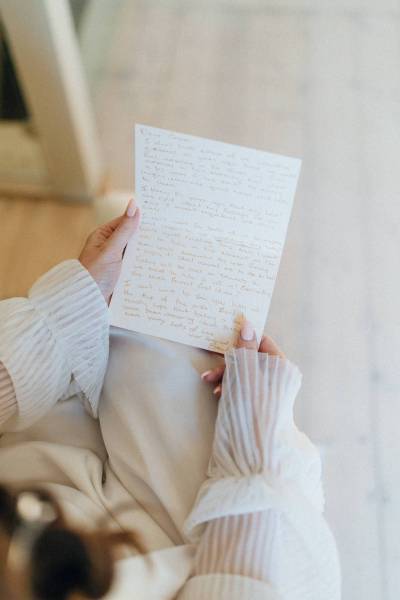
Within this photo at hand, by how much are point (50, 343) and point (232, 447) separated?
20 cm

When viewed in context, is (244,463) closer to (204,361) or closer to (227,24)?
(204,361)

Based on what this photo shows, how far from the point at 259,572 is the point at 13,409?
0.26 m

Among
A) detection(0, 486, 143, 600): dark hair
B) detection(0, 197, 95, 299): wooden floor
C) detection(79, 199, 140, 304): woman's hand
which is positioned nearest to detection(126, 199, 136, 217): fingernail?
detection(79, 199, 140, 304): woman's hand

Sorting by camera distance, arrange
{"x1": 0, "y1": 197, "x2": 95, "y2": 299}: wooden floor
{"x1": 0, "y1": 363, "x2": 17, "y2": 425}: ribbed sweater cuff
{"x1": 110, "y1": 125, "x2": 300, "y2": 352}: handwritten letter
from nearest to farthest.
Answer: {"x1": 0, "y1": 363, "x2": 17, "y2": 425}: ribbed sweater cuff, {"x1": 110, "y1": 125, "x2": 300, "y2": 352}: handwritten letter, {"x1": 0, "y1": 197, "x2": 95, "y2": 299}: wooden floor

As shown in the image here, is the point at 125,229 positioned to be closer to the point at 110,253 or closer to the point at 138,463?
the point at 110,253

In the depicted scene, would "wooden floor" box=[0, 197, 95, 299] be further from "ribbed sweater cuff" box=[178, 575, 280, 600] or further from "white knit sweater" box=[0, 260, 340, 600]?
"ribbed sweater cuff" box=[178, 575, 280, 600]

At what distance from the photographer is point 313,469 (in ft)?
1.68

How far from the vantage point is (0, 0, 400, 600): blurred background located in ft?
2.76

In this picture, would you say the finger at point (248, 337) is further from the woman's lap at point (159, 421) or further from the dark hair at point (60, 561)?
the dark hair at point (60, 561)

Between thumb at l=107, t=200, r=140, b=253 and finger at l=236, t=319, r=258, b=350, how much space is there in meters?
0.16

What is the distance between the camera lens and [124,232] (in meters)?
0.57

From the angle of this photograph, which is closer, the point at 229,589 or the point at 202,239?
the point at 229,589

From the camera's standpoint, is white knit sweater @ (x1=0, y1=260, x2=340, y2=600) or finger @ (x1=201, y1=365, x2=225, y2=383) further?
finger @ (x1=201, y1=365, x2=225, y2=383)

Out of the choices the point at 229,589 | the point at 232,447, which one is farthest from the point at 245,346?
the point at 229,589
